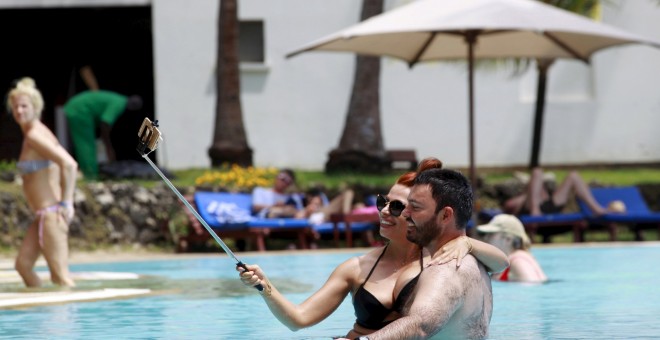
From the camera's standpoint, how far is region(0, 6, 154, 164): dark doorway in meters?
31.3

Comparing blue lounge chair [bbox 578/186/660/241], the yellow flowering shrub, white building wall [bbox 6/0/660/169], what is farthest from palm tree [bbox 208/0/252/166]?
blue lounge chair [bbox 578/186/660/241]

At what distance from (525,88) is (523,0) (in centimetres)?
1267

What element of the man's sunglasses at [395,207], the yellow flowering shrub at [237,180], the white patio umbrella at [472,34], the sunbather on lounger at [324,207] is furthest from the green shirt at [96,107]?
the man's sunglasses at [395,207]

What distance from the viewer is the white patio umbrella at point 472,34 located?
585 inches

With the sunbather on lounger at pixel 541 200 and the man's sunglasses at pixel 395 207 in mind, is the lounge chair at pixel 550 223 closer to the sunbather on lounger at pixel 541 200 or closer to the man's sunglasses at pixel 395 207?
the sunbather on lounger at pixel 541 200

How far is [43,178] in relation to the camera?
470 inches

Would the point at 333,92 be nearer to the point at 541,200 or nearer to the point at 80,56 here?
the point at 80,56

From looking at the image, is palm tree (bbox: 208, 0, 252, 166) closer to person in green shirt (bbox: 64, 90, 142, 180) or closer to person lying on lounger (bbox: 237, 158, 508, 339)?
person in green shirt (bbox: 64, 90, 142, 180)

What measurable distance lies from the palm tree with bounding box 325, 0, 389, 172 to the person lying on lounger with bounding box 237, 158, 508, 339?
17.9 metres

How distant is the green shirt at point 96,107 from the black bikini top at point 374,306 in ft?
55.2

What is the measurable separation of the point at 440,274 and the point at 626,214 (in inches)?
537

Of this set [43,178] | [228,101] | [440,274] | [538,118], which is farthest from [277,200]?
[440,274]

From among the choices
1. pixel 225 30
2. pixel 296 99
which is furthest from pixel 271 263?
pixel 296 99

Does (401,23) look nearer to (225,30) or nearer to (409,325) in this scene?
(225,30)
